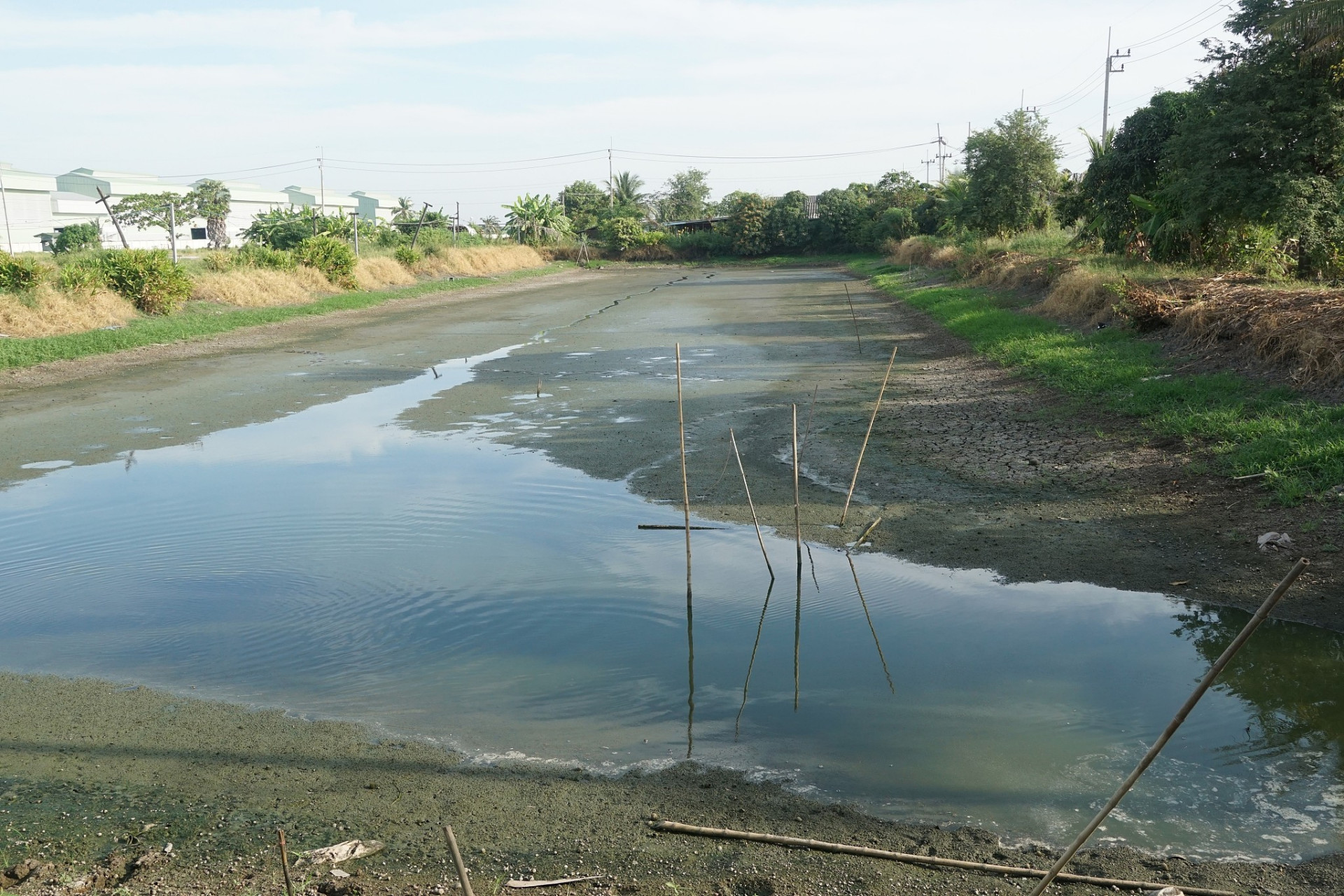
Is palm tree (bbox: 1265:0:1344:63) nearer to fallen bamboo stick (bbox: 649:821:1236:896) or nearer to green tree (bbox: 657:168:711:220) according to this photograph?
fallen bamboo stick (bbox: 649:821:1236:896)

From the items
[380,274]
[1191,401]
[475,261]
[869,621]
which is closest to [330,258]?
[380,274]

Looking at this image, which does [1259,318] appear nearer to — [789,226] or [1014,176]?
[1014,176]

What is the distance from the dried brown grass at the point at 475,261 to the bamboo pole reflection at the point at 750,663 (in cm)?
3769

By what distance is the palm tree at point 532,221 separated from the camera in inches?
2569

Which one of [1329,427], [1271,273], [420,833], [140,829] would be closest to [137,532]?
[140,829]

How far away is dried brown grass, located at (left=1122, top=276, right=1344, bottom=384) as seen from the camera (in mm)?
9625

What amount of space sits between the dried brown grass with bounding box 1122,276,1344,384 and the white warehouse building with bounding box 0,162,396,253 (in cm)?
4074

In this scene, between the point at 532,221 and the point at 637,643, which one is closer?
the point at 637,643

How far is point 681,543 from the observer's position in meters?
7.46

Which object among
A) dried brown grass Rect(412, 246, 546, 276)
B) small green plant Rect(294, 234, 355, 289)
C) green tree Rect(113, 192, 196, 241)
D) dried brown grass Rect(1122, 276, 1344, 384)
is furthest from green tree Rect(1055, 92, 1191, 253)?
green tree Rect(113, 192, 196, 241)

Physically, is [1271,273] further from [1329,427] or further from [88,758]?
[88,758]

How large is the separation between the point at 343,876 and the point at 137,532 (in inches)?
212

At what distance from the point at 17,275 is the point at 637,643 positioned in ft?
64.6

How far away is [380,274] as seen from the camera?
3669 cm
